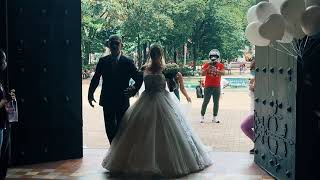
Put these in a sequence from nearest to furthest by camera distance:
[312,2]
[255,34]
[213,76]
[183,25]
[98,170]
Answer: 1. [312,2]
2. [255,34]
3. [98,170]
4. [213,76]
5. [183,25]

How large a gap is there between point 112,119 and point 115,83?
42cm

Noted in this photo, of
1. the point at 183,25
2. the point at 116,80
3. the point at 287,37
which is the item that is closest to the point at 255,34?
the point at 287,37

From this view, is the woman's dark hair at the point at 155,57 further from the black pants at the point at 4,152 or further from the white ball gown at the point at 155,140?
the black pants at the point at 4,152

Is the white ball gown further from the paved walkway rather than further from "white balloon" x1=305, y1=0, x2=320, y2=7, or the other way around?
→ "white balloon" x1=305, y1=0, x2=320, y2=7

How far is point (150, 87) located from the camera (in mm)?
5559

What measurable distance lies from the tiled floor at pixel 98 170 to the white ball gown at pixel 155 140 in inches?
5.7

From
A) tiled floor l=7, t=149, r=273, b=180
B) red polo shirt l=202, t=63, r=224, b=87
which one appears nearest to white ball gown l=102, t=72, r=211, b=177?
tiled floor l=7, t=149, r=273, b=180

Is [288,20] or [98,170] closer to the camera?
[288,20]

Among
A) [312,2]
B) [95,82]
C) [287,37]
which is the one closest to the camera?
[312,2]

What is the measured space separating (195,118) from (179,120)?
4699 mm

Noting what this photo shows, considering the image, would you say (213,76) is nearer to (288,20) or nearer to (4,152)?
(288,20)

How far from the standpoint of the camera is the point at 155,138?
5293 millimetres

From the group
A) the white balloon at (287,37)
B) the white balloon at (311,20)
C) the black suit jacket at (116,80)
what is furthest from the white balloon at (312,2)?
the black suit jacket at (116,80)

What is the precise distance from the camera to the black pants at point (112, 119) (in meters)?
5.67
